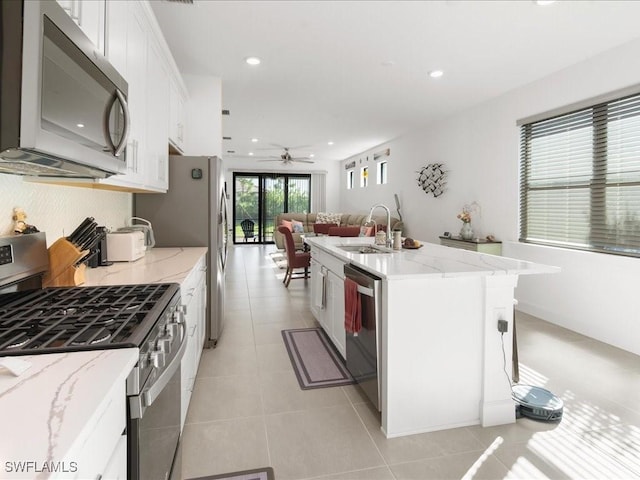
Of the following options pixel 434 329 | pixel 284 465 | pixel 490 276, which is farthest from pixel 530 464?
pixel 284 465

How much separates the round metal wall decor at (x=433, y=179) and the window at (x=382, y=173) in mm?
1846

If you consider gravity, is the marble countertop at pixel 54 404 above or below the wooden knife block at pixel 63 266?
below

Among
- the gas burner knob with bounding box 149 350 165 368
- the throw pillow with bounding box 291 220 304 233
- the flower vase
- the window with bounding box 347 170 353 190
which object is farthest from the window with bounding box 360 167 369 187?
the gas burner knob with bounding box 149 350 165 368

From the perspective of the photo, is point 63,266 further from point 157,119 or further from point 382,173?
point 382,173

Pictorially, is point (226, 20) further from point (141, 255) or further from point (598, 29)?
point (598, 29)

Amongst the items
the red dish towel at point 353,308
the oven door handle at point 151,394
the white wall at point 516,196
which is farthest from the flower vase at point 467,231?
the oven door handle at point 151,394

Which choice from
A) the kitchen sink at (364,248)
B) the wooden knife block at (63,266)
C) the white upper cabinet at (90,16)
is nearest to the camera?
the white upper cabinet at (90,16)

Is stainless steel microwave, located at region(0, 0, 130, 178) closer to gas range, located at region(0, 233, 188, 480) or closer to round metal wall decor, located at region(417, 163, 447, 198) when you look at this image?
gas range, located at region(0, 233, 188, 480)

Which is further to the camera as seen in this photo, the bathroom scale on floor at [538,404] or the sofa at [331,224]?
the sofa at [331,224]

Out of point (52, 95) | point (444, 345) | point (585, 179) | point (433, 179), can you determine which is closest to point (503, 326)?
point (444, 345)

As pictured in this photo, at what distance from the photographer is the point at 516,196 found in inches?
178

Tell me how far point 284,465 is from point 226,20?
3.19 meters

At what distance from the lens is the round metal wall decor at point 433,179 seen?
6105mm

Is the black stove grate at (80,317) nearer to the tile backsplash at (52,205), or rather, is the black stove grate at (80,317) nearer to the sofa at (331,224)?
the tile backsplash at (52,205)
